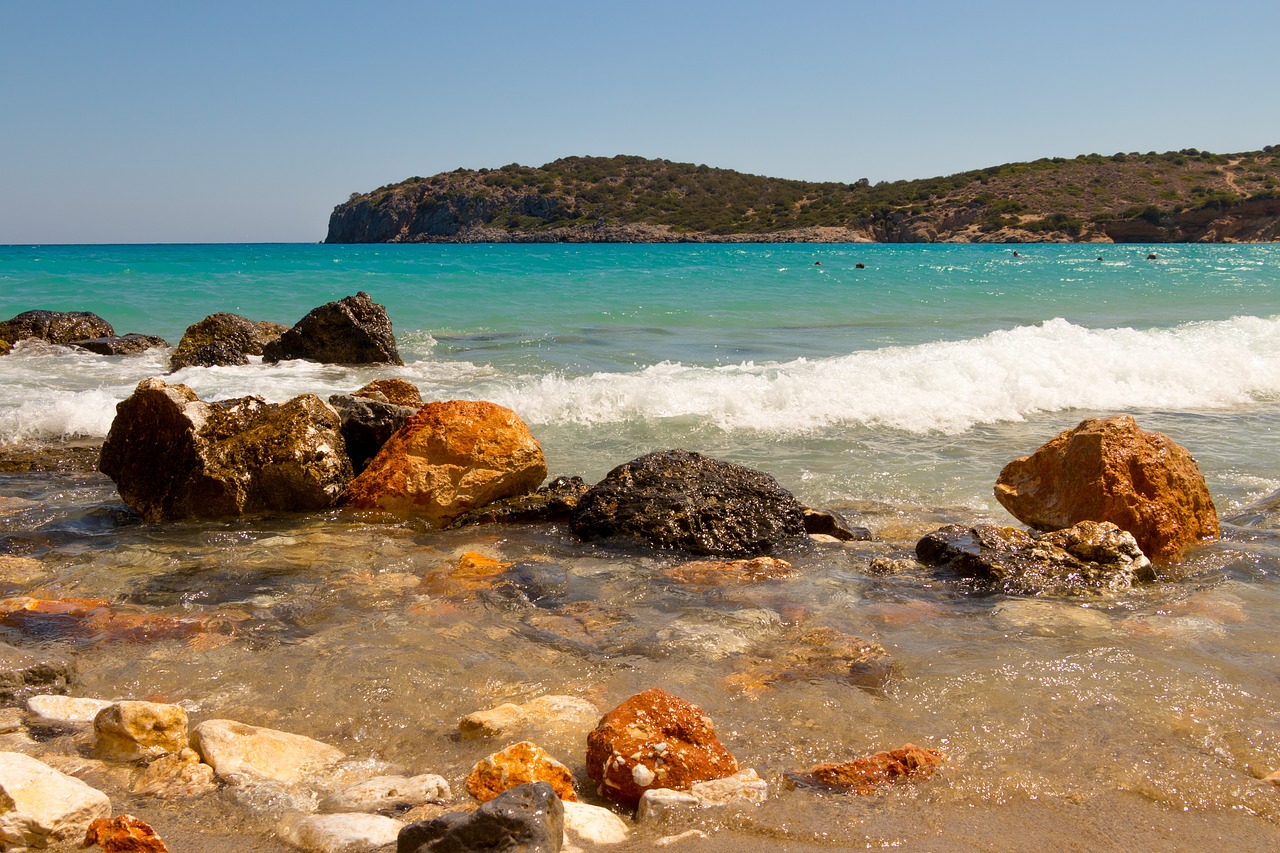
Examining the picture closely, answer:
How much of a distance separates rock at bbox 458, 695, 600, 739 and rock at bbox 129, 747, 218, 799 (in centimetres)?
81

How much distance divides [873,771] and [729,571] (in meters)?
2.19

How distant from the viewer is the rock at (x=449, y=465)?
6.09 meters

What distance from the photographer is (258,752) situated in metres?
2.89

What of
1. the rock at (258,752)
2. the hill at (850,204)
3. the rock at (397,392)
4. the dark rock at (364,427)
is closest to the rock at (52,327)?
the rock at (397,392)

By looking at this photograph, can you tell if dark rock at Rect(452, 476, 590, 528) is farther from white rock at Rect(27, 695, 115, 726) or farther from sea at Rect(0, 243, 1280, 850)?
white rock at Rect(27, 695, 115, 726)

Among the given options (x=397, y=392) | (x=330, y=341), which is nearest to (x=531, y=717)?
(x=397, y=392)

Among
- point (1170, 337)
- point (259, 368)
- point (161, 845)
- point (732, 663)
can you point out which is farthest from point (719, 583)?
point (1170, 337)

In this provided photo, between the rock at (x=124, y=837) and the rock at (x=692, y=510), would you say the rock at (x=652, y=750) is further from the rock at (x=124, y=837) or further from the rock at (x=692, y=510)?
the rock at (x=692, y=510)

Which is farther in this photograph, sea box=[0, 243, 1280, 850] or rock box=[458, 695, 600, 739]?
rock box=[458, 695, 600, 739]

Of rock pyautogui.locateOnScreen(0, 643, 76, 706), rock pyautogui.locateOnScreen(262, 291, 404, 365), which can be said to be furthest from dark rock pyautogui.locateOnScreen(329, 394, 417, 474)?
rock pyautogui.locateOnScreen(262, 291, 404, 365)

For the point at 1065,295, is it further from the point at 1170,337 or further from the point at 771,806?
the point at 771,806

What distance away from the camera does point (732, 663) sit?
3.76 metres

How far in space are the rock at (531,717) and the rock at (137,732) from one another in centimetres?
91

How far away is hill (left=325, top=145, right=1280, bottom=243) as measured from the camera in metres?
79.9
